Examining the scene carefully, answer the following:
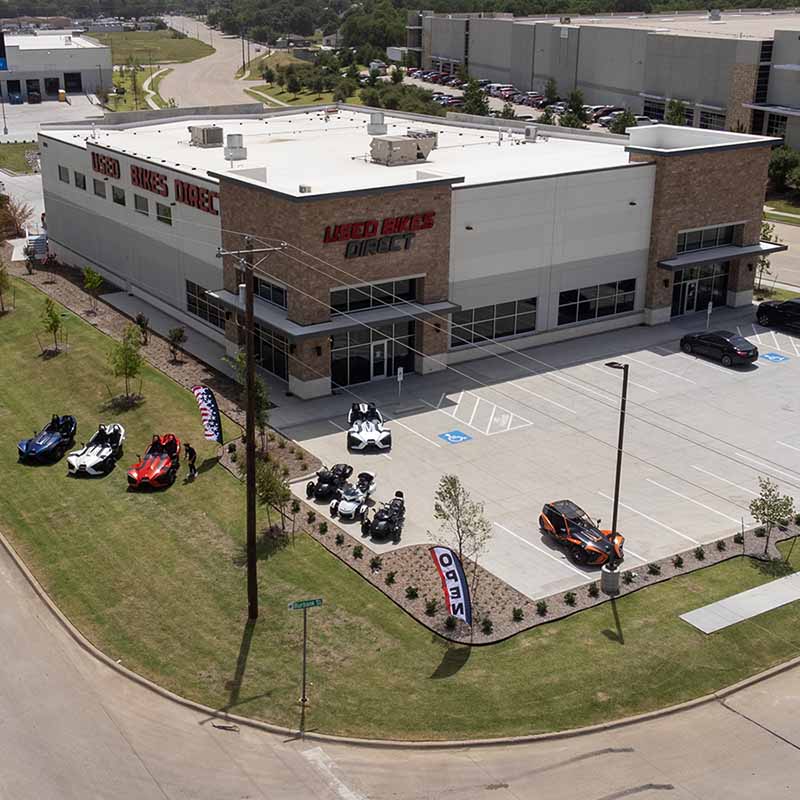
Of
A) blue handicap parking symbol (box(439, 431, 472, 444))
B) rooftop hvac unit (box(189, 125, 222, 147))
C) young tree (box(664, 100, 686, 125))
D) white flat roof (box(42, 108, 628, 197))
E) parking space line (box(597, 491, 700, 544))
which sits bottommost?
parking space line (box(597, 491, 700, 544))

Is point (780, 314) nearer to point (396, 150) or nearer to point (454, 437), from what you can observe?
point (396, 150)

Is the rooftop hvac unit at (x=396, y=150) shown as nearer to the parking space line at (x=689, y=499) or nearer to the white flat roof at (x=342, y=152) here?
the white flat roof at (x=342, y=152)

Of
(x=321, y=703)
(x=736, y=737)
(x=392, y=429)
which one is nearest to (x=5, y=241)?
(x=392, y=429)

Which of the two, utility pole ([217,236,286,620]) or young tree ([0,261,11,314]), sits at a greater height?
utility pole ([217,236,286,620])

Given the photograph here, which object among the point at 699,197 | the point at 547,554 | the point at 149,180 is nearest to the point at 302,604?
the point at 547,554

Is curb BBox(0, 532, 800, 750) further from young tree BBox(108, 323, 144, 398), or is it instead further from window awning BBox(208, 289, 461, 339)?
window awning BBox(208, 289, 461, 339)

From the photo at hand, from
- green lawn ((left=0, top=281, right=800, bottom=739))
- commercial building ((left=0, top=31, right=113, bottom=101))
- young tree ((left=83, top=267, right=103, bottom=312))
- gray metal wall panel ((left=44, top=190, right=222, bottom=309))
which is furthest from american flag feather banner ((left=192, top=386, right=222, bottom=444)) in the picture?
commercial building ((left=0, top=31, right=113, bottom=101))

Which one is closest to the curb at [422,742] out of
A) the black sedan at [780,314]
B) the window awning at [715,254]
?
the window awning at [715,254]

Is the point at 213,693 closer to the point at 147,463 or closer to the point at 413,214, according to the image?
the point at 147,463
